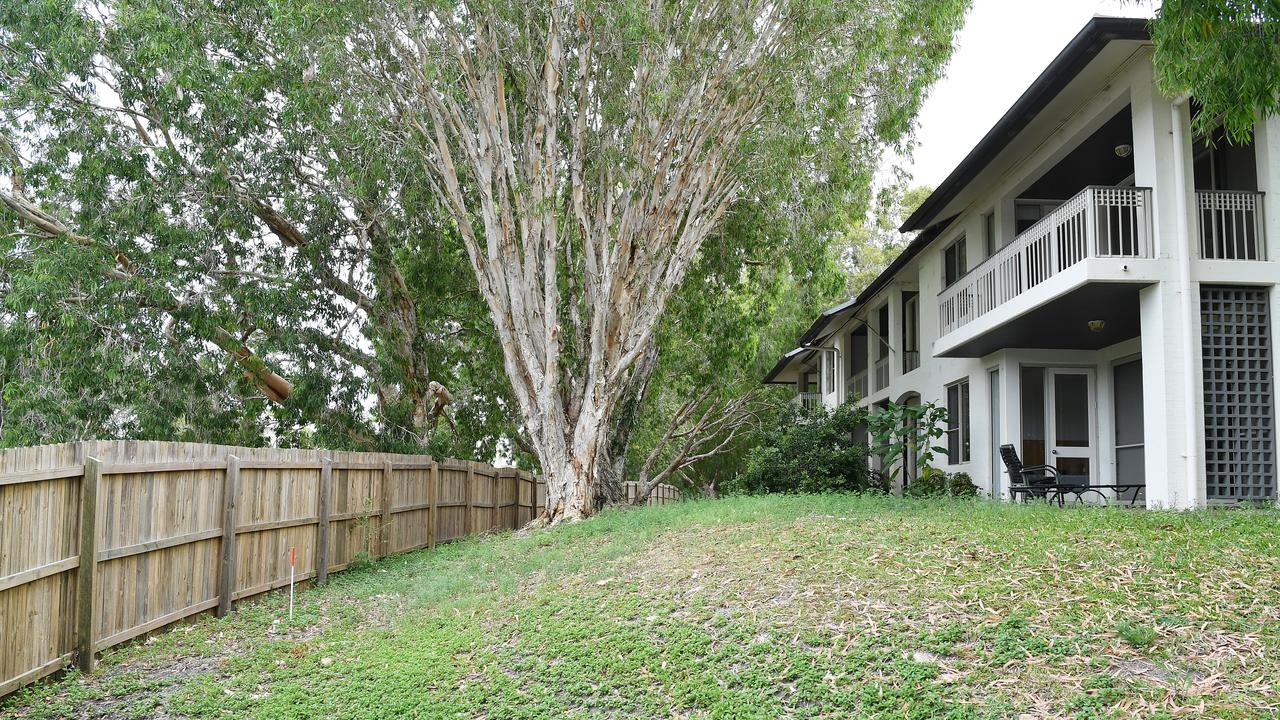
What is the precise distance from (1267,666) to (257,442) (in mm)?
18625

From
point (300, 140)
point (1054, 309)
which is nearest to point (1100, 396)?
point (1054, 309)

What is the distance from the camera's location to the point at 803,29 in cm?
1634

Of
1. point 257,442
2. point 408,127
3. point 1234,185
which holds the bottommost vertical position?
point 257,442

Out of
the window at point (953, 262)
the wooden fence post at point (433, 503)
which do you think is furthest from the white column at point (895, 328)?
the wooden fence post at point (433, 503)

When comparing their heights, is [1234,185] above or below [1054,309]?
above

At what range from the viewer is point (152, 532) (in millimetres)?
8258

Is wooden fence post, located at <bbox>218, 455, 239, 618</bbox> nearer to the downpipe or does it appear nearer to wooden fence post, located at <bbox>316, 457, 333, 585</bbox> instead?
wooden fence post, located at <bbox>316, 457, 333, 585</bbox>

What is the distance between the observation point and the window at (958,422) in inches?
742

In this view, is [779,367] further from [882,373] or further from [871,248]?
[871,248]

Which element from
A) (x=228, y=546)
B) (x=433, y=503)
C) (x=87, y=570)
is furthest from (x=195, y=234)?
(x=87, y=570)

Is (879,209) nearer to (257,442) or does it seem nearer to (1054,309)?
→ (1054,309)

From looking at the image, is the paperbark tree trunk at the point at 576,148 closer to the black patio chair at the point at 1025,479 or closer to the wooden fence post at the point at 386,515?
the wooden fence post at the point at 386,515

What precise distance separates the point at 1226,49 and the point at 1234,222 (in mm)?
5114

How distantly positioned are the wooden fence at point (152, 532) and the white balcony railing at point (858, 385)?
16.2 metres
